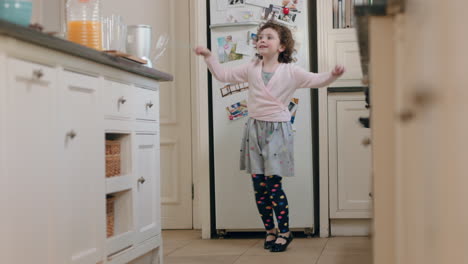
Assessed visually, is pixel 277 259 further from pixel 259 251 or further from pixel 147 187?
pixel 147 187

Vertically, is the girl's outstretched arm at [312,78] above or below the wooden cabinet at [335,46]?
below

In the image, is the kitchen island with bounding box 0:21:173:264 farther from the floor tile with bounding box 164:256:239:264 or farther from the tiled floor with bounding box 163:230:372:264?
the tiled floor with bounding box 163:230:372:264

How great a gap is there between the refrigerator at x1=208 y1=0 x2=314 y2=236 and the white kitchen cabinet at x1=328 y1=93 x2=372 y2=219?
6.9 inches

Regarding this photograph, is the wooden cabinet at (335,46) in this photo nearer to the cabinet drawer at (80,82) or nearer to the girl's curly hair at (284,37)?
the girl's curly hair at (284,37)

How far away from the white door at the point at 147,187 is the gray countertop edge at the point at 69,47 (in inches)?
11.5

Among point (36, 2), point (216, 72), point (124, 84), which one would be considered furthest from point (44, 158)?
point (36, 2)

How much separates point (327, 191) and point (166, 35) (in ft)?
4.87

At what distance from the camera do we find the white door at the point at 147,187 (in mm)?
2836

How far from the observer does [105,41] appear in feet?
9.62

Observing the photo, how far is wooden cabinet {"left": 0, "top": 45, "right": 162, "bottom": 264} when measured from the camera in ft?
5.82

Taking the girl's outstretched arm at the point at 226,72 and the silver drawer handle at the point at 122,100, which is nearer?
the silver drawer handle at the point at 122,100

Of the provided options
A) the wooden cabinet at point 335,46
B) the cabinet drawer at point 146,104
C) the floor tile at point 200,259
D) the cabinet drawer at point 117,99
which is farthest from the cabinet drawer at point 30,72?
the wooden cabinet at point 335,46

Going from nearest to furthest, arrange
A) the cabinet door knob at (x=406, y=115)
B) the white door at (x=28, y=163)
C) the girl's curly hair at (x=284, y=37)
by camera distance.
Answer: the cabinet door knob at (x=406, y=115) < the white door at (x=28, y=163) < the girl's curly hair at (x=284, y=37)

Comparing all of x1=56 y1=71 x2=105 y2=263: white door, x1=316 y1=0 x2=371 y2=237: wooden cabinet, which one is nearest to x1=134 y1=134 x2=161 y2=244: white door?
x1=56 y1=71 x2=105 y2=263: white door
